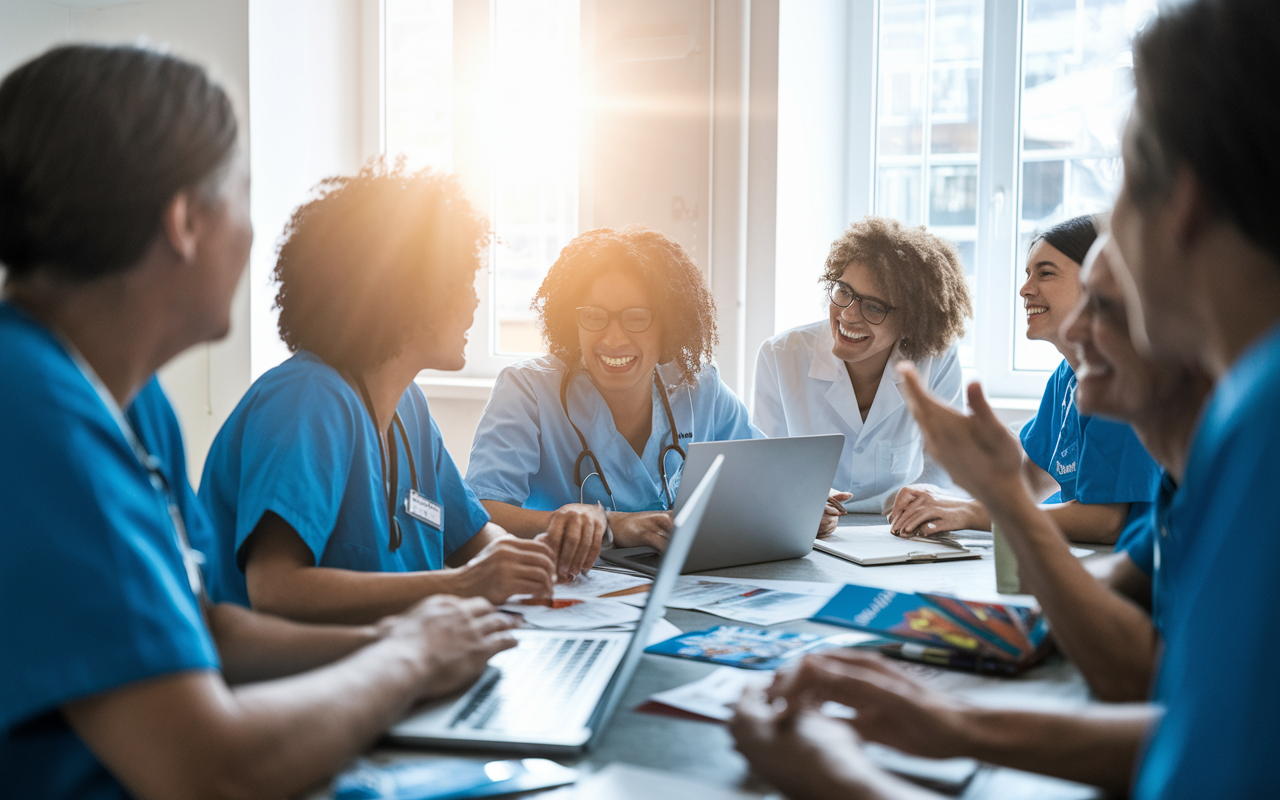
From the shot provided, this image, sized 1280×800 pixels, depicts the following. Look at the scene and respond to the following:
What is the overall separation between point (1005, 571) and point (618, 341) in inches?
41.0

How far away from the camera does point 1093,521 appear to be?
1931 mm

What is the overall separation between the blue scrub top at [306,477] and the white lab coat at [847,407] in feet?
5.10

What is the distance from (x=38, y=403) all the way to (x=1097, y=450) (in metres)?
1.88

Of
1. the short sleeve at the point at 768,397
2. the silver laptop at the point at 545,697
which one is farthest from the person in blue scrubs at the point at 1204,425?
the short sleeve at the point at 768,397

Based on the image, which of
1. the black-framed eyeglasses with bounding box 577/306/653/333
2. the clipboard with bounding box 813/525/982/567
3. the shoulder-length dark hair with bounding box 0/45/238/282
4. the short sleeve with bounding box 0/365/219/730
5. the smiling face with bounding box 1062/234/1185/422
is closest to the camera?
the short sleeve with bounding box 0/365/219/730

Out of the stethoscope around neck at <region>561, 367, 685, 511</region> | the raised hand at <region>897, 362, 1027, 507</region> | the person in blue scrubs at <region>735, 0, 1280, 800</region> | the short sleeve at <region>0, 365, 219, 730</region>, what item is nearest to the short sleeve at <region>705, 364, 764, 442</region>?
the stethoscope around neck at <region>561, 367, 685, 511</region>

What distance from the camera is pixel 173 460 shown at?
3.58 ft

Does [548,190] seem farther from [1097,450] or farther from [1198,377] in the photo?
A: [1198,377]

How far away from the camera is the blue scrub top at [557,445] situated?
6.94 feet

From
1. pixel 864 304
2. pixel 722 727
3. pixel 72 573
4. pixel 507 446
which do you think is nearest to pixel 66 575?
pixel 72 573

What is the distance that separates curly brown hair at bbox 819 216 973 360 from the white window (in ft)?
4.98

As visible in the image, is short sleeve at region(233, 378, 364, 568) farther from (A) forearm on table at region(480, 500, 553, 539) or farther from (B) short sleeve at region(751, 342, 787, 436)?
(B) short sleeve at region(751, 342, 787, 436)

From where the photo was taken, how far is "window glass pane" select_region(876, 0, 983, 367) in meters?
3.59

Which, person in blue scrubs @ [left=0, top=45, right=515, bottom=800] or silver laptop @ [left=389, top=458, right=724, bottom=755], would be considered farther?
silver laptop @ [left=389, top=458, right=724, bottom=755]
